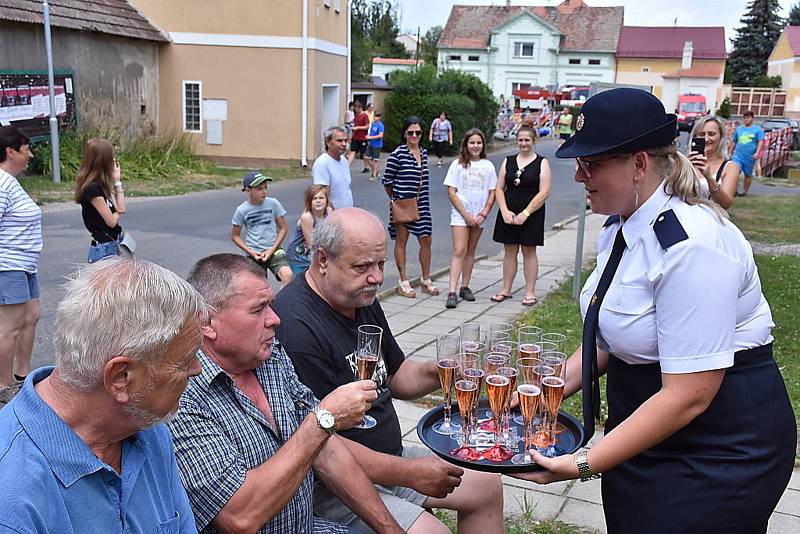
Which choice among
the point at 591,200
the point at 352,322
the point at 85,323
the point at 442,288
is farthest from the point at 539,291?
the point at 85,323

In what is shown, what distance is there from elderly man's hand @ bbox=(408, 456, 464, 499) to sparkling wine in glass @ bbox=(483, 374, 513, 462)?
404 millimetres

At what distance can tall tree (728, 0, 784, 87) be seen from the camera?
69500 millimetres

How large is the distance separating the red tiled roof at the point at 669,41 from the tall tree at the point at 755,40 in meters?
7.04

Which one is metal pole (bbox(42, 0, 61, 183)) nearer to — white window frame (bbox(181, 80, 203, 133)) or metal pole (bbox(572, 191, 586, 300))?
white window frame (bbox(181, 80, 203, 133))

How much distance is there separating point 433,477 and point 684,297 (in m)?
1.31

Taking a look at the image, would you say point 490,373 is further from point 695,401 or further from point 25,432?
point 25,432

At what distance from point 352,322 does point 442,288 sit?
230 inches

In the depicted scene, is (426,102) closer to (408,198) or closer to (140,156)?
(140,156)

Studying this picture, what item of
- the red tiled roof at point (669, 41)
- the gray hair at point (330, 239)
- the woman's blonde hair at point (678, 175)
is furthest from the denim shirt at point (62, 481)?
the red tiled roof at point (669, 41)

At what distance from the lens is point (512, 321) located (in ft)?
24.5

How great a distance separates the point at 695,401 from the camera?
212cm

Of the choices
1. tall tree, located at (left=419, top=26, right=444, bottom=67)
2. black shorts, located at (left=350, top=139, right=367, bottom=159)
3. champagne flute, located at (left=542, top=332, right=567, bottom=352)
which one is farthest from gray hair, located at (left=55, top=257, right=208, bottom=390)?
tall tree, located at (left=419, top=26, right=444, bottom=67)

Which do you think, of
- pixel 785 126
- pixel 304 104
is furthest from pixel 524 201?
pixel 785 126

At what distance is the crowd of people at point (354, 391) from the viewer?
5.60 ft
